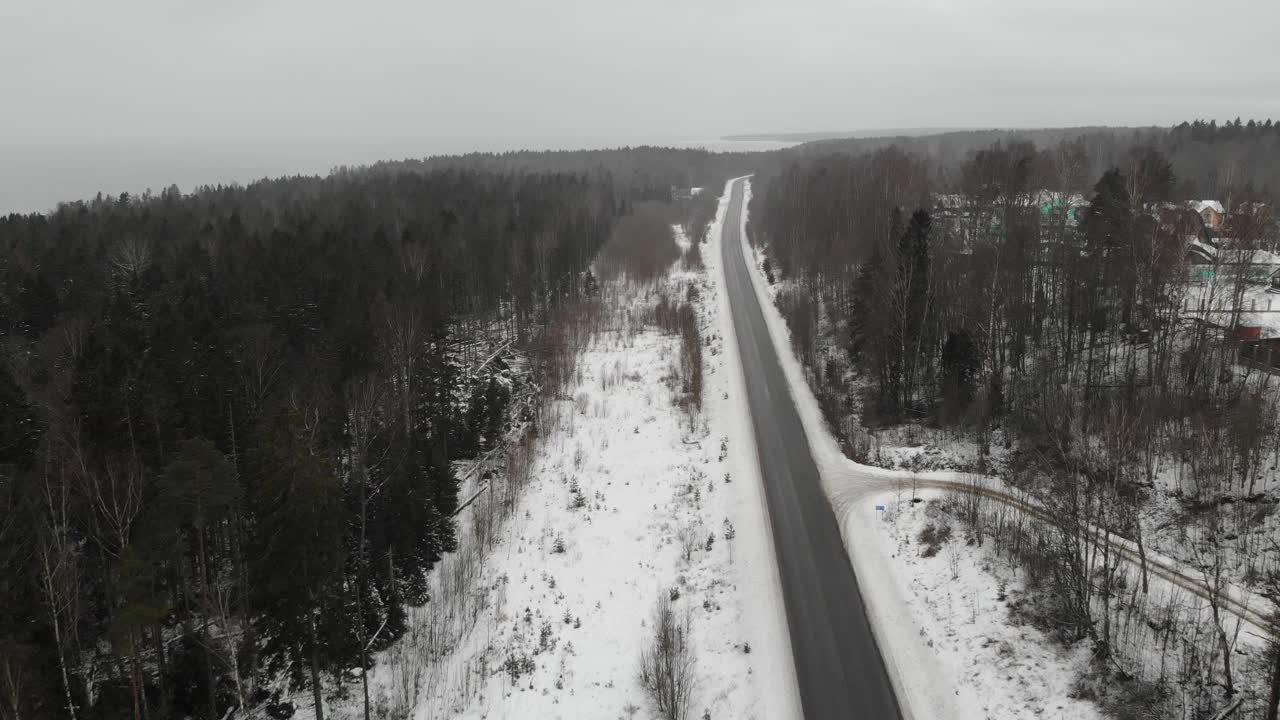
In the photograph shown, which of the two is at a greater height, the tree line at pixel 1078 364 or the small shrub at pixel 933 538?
the tree line at pixel 1078 364

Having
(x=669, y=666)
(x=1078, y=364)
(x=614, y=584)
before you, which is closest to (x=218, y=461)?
(x=669, y=666)

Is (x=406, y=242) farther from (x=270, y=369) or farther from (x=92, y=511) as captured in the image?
(x=92, y=511)

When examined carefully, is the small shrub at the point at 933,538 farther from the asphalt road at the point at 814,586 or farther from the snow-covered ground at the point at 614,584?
the snow-covered ground at the point at 614,584

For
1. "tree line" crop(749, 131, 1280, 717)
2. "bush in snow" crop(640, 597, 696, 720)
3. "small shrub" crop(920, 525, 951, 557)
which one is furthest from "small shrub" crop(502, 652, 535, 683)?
"tree line" crop(749, 131, 1280, 717)

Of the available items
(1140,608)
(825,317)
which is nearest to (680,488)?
(1140,608)

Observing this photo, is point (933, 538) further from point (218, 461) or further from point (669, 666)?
point (218, 461)

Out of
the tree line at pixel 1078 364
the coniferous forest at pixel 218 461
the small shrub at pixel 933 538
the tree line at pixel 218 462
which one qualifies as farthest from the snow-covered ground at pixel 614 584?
the tree line at pixel 1078 364
